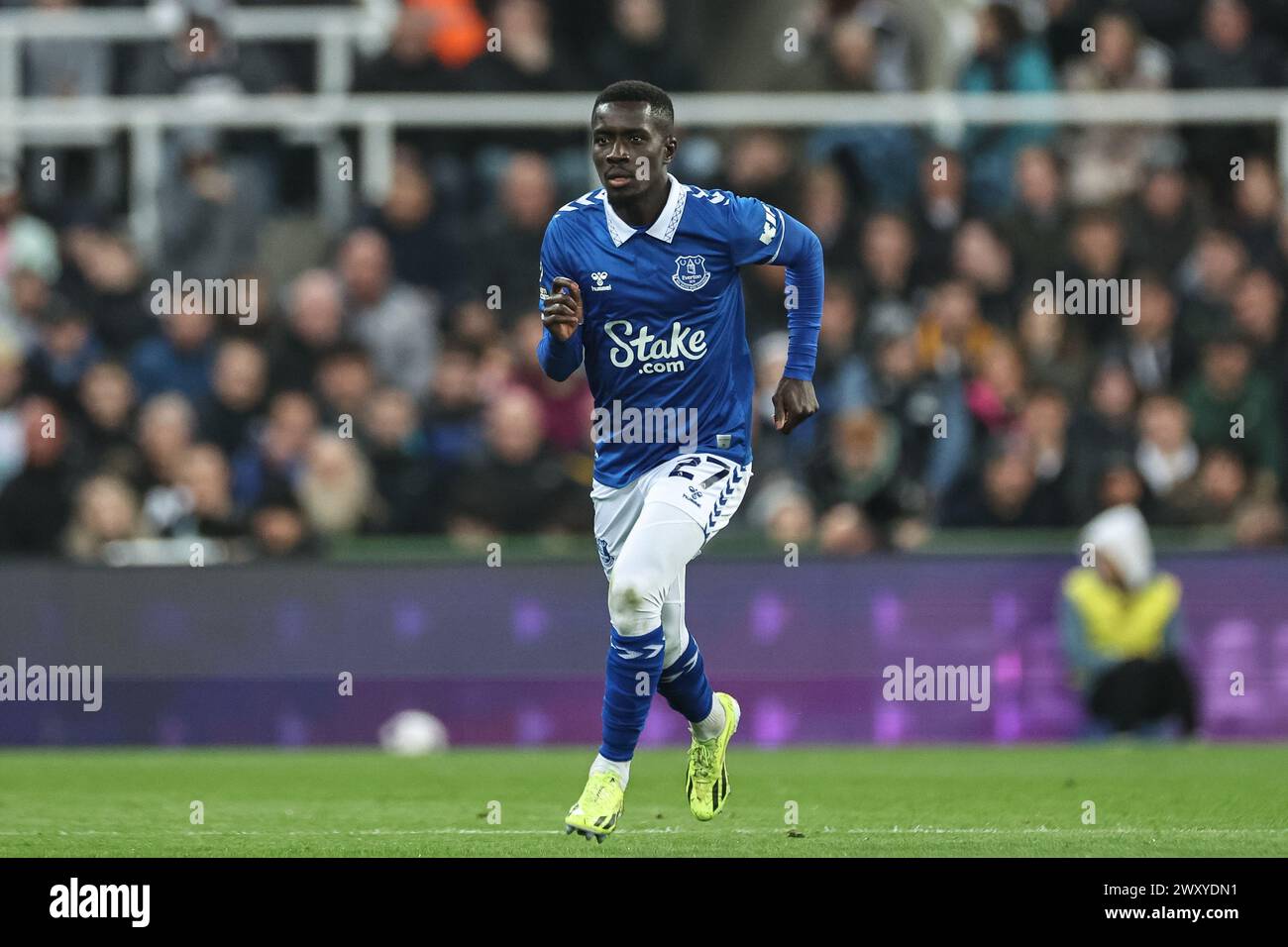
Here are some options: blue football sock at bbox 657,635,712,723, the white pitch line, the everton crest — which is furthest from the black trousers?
the everton crest

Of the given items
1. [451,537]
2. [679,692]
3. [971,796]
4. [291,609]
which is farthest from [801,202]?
[679,692]

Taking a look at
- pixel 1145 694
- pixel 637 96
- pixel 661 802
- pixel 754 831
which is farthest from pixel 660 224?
pixel 1145 694

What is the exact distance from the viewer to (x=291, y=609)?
14.9 meters

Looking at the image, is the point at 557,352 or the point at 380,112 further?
the point at 380,112

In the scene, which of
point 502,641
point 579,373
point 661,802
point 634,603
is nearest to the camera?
point 634,603

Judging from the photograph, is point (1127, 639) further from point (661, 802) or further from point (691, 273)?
point (691, 273)

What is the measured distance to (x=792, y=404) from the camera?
31.0ft

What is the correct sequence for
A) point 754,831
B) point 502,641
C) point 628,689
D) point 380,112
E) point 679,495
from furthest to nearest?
point 380,112
point 502,641
point 754,831
point 679,495
point 628,689

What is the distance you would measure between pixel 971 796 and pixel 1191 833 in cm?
166

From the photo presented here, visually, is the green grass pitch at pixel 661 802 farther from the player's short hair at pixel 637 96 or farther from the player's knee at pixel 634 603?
the player's short hair at pixel 637 96

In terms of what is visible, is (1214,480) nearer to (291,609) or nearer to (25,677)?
(291,609)

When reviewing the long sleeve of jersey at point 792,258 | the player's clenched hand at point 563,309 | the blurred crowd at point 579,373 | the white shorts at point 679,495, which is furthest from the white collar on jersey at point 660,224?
the blurred crowd at point 579,373

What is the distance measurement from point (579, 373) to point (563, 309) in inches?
261

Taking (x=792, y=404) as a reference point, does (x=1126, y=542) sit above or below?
below
